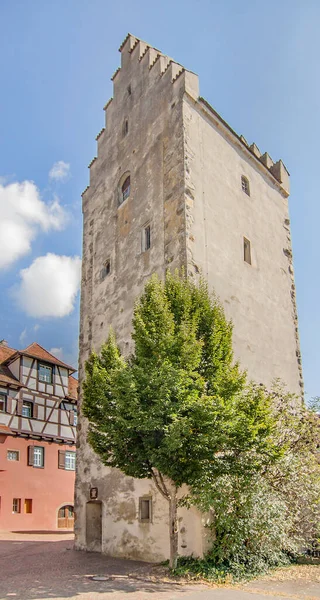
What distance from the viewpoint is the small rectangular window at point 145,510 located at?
13438 mm

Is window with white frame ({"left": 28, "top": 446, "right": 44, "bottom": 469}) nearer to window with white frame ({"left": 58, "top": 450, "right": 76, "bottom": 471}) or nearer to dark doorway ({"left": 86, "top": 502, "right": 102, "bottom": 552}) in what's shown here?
window with white frame ({"left": 58, "top": 450, "right": 76, "bottom": 471})

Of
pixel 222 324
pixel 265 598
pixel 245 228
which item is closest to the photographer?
pixel 265 598

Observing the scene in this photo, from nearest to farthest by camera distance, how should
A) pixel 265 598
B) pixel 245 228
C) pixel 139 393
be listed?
pixel 265 598 < pixel 139 393 < pixel 245 228

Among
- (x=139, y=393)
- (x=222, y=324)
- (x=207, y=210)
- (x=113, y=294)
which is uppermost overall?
(x=207, y=210)

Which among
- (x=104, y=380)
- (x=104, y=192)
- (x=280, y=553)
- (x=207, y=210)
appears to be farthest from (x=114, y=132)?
(x=280, y=553)

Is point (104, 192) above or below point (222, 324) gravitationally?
above

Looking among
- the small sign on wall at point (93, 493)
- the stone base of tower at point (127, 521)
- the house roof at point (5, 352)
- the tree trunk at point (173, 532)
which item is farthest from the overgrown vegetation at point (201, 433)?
the house roof at point (5, 352)

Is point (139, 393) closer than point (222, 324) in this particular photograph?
Yes

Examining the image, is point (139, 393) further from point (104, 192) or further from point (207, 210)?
point (104, 192)

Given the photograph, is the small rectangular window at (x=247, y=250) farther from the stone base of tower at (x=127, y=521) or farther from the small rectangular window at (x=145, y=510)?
the small rectangular window at (x=145, y=510)

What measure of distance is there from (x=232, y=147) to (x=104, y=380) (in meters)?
11.0

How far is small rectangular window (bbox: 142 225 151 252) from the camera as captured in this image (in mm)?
16553

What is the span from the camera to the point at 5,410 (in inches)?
1112

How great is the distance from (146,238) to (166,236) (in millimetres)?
1373
